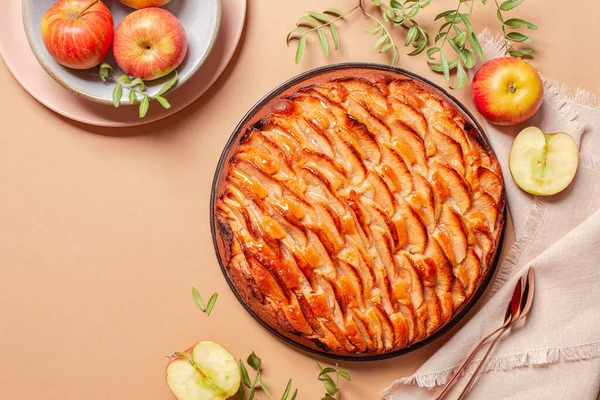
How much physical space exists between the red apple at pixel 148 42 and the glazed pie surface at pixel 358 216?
0.37 meters

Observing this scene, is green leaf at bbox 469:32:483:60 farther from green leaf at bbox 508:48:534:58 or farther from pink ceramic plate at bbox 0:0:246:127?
pink ceramic plate at bbox 0:0:246:127

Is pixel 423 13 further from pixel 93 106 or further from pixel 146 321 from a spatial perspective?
pixel 146 321

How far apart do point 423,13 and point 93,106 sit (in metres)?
1.27

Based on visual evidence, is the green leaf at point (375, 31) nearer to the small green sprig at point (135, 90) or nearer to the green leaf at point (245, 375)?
the small green sprig at point (135, 90)

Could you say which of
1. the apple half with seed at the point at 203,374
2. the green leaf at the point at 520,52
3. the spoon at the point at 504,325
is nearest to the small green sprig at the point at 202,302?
the apple half with seed at the point at 203,374

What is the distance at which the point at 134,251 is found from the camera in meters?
2.43

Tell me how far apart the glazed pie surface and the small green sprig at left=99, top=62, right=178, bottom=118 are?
1.03 feet

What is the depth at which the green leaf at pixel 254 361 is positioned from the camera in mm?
2324

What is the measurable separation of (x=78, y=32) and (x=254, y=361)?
1.27 m

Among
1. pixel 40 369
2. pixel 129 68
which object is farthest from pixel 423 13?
pixel 40 369

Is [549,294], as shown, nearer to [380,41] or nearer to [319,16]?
[380,41]

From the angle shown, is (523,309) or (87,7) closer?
(87,7)

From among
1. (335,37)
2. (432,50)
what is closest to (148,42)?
(335,37)

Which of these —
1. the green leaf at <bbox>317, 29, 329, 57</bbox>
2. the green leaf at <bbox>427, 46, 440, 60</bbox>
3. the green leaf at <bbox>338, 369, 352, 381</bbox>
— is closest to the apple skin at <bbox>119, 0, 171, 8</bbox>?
the green leaf at <bbox>317, 29, 329, 57</bbox>
